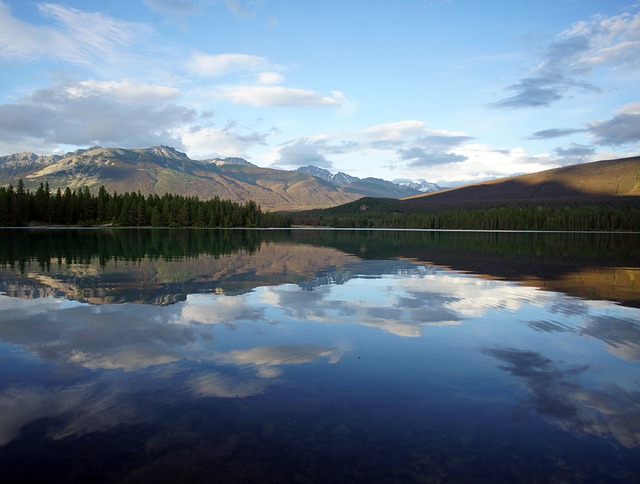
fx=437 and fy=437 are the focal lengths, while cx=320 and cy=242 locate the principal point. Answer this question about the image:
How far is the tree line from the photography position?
495 feet

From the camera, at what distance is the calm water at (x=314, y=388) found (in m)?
8.05

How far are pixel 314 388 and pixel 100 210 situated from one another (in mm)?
184117

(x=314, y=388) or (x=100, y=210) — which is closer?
(x=314, y=388)

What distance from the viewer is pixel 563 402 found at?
1108cm

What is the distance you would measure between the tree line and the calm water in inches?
6018

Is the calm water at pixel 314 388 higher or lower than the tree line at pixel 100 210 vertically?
lower

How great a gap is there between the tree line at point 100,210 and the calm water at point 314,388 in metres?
153

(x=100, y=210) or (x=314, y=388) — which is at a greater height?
(x=100, y=210)

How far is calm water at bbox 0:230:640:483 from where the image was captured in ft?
26.4

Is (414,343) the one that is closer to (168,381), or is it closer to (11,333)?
(168,381)

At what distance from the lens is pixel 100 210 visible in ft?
568

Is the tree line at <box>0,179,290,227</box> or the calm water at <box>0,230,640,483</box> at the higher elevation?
the tree line at <box>0,179,290,227</box>

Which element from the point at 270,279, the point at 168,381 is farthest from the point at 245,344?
the point at 270,279

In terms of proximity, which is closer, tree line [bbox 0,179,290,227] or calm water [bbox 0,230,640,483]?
calm water [bbox 0,230,640,483]
